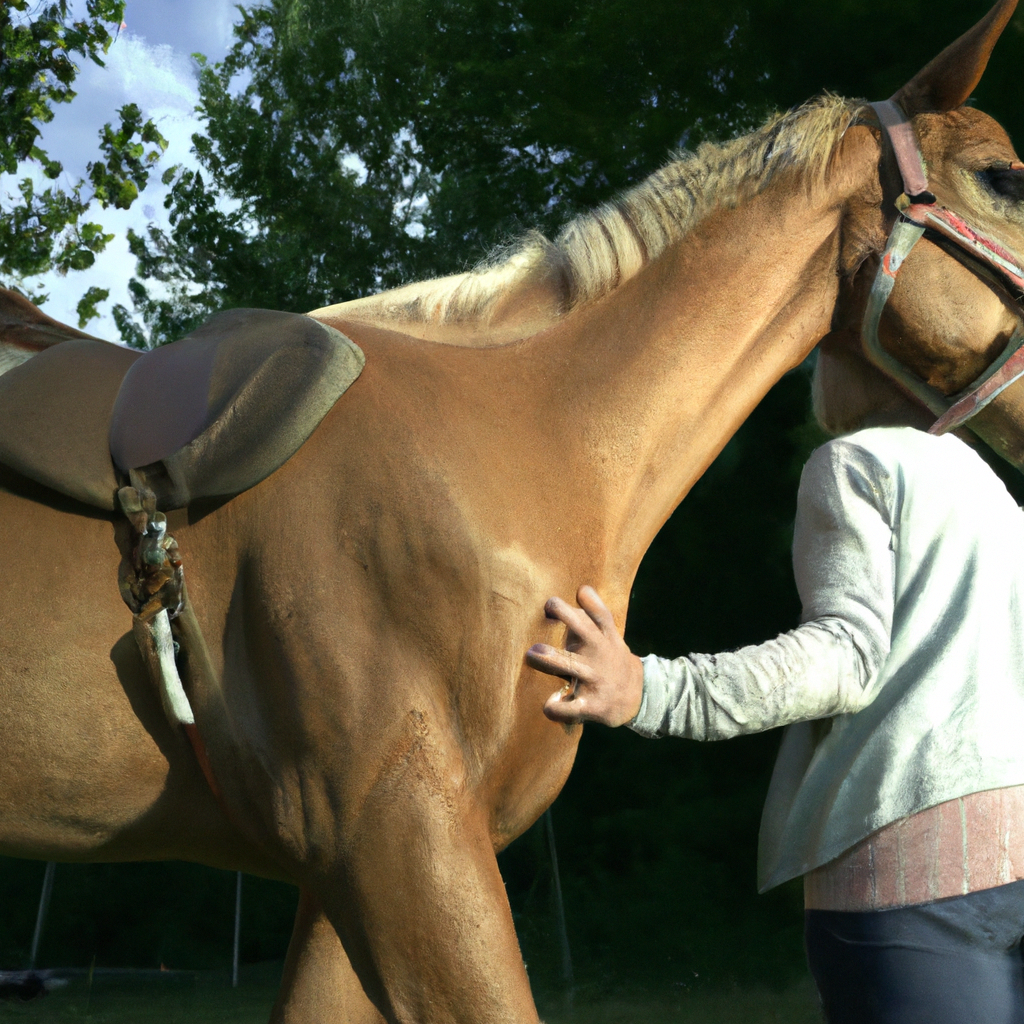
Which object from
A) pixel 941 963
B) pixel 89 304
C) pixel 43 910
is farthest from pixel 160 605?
pixel 89 304

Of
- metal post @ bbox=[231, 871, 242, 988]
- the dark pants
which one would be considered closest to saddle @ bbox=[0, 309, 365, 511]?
the dark pants

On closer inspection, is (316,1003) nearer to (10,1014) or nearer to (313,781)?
(313,781)

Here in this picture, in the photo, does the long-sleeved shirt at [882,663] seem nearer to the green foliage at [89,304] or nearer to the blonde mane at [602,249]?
the blonde mane at [602,249]

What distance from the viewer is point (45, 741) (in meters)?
1.56

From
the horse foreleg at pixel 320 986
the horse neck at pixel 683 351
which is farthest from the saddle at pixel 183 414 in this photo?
the horse foreleg at pixel 320 986

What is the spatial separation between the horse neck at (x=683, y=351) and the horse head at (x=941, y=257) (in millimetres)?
74

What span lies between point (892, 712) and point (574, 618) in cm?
51

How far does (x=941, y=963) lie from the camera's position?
1403 millimetres

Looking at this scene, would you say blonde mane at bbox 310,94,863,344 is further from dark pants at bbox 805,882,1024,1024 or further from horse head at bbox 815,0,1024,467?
dark pants at bbox 805,882,1024,1024

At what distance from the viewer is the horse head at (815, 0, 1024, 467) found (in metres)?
1.82

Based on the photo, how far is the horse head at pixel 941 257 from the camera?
5.97ft

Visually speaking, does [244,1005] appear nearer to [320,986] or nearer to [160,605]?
[320,986]

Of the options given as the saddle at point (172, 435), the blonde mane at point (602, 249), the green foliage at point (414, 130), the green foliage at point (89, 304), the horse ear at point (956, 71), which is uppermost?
the green foliage at point (414, 130)

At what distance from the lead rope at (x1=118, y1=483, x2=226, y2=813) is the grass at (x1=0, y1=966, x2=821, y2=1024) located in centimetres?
399
